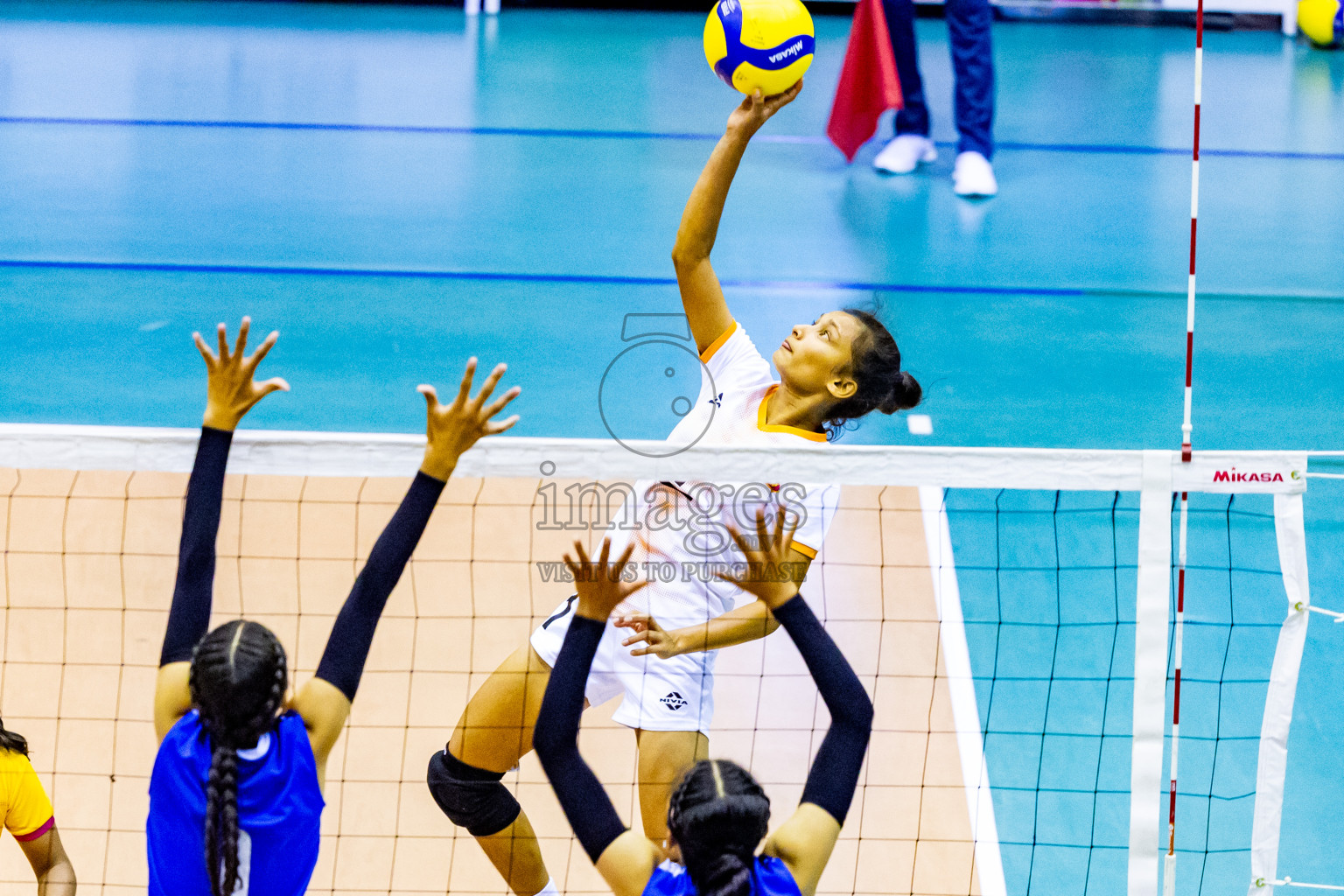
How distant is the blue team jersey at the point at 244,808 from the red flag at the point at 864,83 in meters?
6.47

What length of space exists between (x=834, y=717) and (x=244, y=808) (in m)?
1.00

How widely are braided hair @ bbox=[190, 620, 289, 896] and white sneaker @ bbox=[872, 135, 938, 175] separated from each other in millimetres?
6741

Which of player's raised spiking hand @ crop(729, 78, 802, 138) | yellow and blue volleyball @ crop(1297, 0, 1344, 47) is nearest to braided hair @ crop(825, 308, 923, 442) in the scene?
player's raised spiking hand @ crop(729, 78, 802, 138)

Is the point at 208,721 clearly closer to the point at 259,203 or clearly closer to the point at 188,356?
the point at 188,356

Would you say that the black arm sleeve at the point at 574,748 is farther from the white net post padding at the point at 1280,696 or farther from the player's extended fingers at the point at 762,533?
the white net post padding at the point at 1280,696

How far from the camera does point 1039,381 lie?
637 centimetres

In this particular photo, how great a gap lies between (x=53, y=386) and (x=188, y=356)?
579 millimetres

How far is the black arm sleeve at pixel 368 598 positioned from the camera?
2508mm

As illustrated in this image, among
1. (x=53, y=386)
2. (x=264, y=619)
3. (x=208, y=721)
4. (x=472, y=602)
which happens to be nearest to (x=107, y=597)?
(x=264, y=619)

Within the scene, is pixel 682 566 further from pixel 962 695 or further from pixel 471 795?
pixel 962 695

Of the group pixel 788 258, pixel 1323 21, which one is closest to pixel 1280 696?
pixel 788 258

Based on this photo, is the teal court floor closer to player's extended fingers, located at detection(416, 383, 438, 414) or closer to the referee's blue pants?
the referee's blue pants

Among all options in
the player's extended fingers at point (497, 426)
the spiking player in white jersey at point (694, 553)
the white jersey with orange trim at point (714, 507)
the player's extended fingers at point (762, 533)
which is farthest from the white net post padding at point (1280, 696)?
the player's extended fingers at point (497, 426)

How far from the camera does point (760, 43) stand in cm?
388
